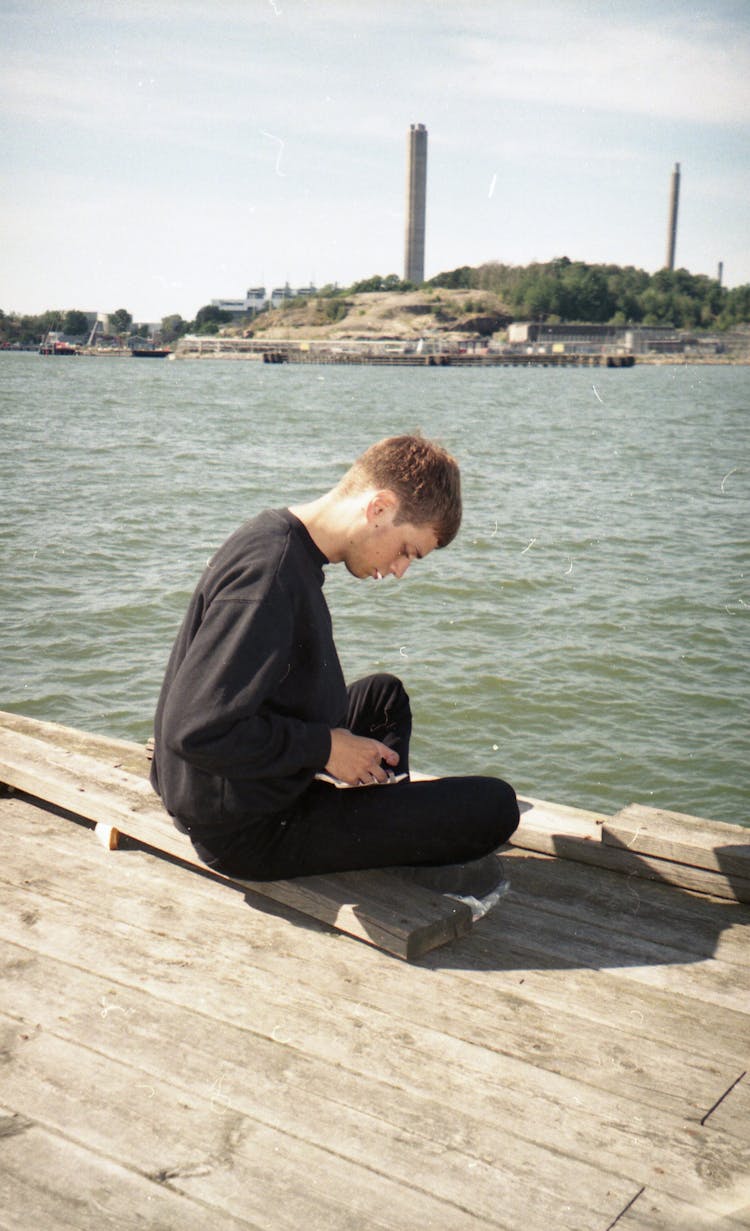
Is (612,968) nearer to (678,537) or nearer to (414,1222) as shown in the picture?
(414,1222)

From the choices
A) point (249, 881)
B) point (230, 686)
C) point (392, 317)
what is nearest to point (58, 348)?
point (392, 317)

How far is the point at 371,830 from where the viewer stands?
3.47m

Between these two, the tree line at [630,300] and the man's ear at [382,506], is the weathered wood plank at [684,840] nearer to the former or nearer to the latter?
the man's ear at [382,506]

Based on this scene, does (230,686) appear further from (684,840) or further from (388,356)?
(388,356)

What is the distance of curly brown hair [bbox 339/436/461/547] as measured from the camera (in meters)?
3.21

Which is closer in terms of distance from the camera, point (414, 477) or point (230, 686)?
point (230, 686)

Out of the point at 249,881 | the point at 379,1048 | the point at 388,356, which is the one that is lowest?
the point at 379,1048

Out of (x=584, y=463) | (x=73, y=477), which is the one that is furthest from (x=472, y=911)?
(x=584, y=463)

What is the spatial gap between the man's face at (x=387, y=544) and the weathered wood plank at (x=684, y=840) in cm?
134

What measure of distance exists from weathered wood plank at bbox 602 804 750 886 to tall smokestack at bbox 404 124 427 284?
181 m

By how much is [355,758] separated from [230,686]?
0.55m

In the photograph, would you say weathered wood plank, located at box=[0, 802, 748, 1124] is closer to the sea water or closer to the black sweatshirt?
the black sweatshirt

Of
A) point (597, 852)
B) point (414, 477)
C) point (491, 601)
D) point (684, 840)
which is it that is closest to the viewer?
point (414, 477)

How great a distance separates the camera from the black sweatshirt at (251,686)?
119 inches
